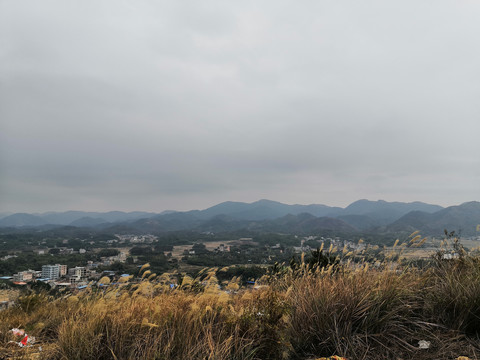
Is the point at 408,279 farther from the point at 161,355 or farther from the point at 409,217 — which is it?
the point at 409,217

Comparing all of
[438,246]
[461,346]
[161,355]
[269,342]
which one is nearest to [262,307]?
[269,342]

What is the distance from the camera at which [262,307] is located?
11.6ft

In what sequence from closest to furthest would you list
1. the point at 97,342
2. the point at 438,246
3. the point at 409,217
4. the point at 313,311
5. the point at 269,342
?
the point at 97,342 < the point at 269,342 < the point at 313,311 < the point at 438,246 < the point at 409,217

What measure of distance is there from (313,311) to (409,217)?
21749 centimetres

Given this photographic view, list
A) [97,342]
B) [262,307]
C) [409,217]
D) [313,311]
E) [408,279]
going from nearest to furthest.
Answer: [97,342], [313,311], [262,307], [408,279], [409,217]

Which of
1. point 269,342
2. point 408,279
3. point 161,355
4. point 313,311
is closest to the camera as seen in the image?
point 161,355

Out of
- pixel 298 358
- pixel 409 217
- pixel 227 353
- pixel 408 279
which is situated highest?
pixel 408 279

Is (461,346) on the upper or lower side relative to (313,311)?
lower

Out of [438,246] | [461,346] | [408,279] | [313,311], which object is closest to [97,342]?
[313,311]

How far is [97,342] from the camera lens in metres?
2.82

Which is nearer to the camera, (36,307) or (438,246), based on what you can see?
(438,246)

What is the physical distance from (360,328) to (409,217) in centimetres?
21732

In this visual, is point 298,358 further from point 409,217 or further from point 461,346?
point 409,217

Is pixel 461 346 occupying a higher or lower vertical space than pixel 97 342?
lower
